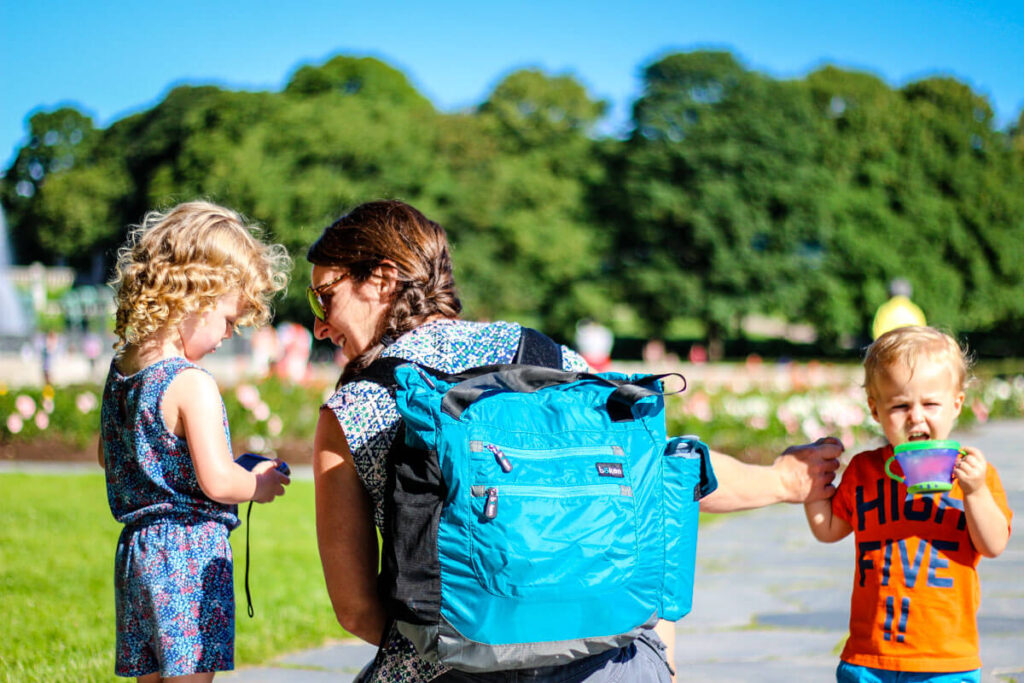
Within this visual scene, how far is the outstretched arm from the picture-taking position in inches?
84.0

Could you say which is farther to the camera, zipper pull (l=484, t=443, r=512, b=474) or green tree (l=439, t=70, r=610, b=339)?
green tree (l=439, t=70, r=610, b=339)

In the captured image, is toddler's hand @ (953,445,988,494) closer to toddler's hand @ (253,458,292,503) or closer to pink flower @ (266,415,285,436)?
toddler's hand @ (253,458,292,503)

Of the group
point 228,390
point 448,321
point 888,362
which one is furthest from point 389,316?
point 228,390

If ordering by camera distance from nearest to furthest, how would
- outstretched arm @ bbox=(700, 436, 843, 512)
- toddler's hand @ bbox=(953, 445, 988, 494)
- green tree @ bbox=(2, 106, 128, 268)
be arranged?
outstretched arm @ bbox=(700, 436, 843, 512) → toddler's hand @ bbox=(953, 445, 988, 494) → green tree @ bbox=(2, 106, 128, 268)

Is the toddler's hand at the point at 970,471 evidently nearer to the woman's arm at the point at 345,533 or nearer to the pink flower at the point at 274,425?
the woman's arm at the point at 345,533

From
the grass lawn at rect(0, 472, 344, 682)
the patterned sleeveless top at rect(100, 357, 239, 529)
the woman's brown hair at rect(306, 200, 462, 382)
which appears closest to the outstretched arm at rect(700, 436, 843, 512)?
the woman's brown hair at rect(306, 200, 462, 382)

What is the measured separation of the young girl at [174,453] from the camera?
251 cm

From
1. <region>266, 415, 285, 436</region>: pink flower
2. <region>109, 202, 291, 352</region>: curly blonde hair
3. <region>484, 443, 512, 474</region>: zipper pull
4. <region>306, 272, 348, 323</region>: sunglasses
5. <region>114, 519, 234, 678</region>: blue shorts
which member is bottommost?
<region>266, 415, 285, 436</region>: pink flower

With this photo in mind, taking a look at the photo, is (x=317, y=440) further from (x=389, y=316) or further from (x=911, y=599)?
(x=911, y=599)

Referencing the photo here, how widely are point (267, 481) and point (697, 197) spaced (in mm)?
36708

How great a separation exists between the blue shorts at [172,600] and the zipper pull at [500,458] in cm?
122

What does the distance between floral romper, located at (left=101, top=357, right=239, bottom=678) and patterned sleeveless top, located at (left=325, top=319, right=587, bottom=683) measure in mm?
835

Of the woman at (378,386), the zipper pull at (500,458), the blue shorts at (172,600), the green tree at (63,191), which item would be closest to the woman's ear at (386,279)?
the woman at (378,386)

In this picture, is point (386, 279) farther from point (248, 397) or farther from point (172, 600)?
point (248, 397)
